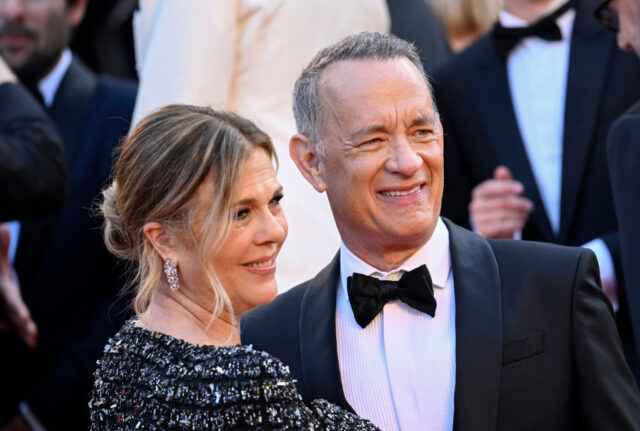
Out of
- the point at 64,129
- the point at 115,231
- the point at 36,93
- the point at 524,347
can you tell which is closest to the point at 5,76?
the point at 64,129

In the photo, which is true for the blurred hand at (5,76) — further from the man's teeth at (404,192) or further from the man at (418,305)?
the man's teeth at (404,192)

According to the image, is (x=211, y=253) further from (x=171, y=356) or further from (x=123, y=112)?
(x=123, y=112)

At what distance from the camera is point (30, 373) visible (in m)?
4.84

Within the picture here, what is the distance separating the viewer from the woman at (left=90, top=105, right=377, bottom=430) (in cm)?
259

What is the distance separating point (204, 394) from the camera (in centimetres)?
250

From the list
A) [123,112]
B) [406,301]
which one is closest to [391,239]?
[406,301]

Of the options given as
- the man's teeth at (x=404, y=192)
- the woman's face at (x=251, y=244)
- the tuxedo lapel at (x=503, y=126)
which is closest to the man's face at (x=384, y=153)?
the man's teeth at (x=404, y=192)

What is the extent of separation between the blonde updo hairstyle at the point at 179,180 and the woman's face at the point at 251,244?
4 cm

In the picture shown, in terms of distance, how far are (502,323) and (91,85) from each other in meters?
3.11

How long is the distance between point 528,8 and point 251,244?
1913 mm

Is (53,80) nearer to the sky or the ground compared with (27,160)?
nearer to the ground

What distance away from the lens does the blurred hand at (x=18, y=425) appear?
4.71 m

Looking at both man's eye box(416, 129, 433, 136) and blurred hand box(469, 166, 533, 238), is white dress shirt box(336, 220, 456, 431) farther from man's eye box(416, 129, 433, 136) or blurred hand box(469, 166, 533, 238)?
blurred hand box(469, 166, 533, 238)

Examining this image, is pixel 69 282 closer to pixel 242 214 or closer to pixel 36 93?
pixel 36 93
